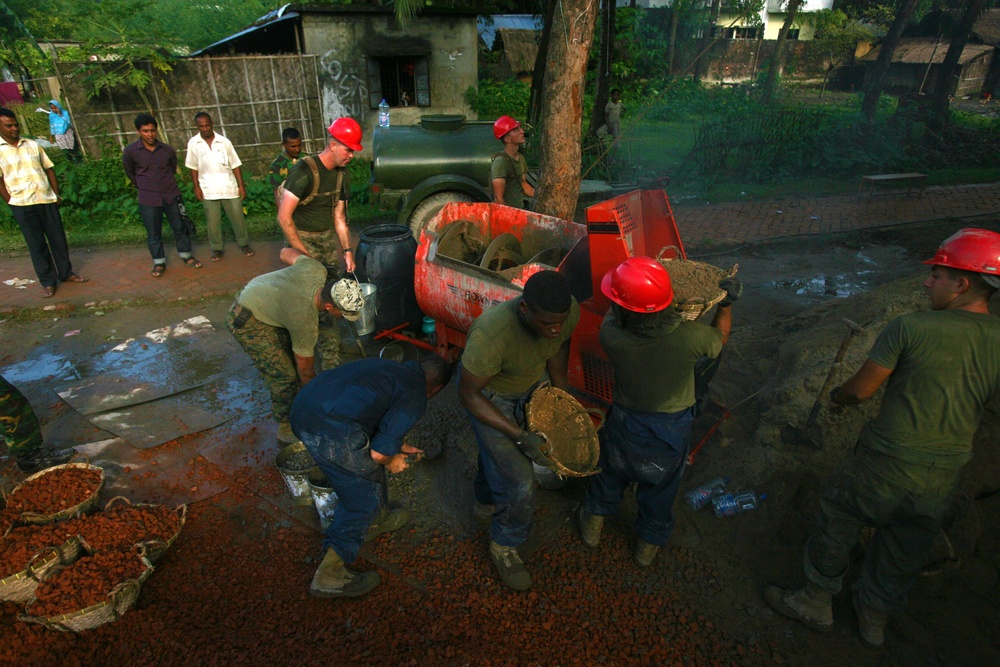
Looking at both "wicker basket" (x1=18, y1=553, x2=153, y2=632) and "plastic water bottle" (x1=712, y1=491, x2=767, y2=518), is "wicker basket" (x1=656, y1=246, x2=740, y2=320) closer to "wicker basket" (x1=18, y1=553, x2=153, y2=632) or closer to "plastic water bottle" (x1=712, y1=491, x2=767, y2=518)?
"plastic water bottle" (x1=712, y1=491, x2=767, y2=518)

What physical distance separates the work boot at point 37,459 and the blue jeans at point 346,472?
7.70 feet

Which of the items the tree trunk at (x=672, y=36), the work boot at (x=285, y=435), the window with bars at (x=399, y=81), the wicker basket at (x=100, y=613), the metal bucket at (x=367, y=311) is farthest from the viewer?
the tree trunk at (x=672, y=36)

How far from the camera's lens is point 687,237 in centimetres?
912

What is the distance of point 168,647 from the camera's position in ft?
9.50

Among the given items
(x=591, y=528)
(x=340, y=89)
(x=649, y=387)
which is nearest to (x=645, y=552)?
(x=591, y=528)

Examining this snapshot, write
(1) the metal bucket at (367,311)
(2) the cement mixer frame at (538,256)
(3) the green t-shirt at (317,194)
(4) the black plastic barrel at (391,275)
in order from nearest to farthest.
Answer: (2) the cement mixer frame at (538,256)
(1) the metal bucket at (367,311)
(3) the green t-shirt at (317,194)
(4) the black plastic barrel at (391,275)

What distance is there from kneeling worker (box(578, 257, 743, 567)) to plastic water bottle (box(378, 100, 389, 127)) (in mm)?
10636

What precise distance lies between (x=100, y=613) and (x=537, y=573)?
229cm

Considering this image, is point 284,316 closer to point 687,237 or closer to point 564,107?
point 564,107

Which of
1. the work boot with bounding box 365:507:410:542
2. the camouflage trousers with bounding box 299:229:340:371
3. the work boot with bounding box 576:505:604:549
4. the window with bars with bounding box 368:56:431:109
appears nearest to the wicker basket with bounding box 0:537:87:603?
the work boot with bounding box 365:507:410:542

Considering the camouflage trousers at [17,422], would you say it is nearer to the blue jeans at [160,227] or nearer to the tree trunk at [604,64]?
the blue jeans at [160,227]

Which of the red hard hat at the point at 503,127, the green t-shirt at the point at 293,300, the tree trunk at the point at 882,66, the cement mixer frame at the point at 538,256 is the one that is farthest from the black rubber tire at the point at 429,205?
the tree trunk at the point at 882,66

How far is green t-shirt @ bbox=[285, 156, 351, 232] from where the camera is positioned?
5.29 m

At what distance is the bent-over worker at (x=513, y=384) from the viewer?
2861mm
